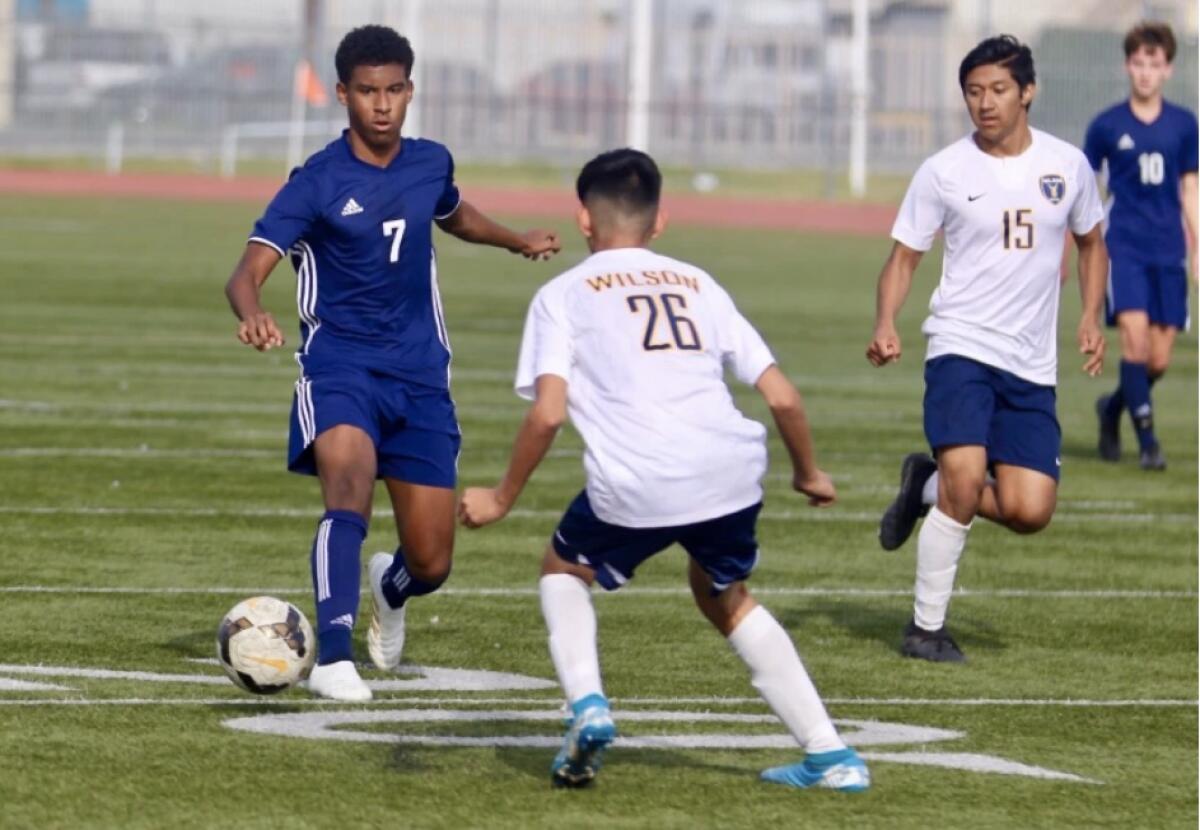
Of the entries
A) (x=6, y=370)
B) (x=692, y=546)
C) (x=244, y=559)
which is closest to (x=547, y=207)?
(x=6, y=370)

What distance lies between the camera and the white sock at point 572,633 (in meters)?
6.42

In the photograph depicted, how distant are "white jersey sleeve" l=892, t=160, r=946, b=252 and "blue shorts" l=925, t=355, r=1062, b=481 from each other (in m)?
0.42

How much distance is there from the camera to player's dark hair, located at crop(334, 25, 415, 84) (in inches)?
312

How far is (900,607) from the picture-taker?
1012cm

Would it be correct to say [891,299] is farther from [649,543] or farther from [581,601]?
[581,601]

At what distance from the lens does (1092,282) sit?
927cm

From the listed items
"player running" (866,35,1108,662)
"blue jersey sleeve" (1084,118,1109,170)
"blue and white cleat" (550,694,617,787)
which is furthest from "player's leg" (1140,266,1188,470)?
"blue and white cleat" (550,694,617,787)

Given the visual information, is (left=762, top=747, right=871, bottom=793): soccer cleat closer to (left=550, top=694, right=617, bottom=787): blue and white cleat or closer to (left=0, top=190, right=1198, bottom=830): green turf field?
(left=0, top=190, right=1198, bottom=830): green turf field

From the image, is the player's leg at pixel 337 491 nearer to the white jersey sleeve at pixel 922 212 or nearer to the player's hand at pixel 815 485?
the player's hand at pixel 815 485

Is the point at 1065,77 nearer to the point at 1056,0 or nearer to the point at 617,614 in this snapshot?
the point at 1056,0

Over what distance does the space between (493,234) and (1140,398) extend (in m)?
7.10

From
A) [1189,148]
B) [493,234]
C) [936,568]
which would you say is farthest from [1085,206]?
[1189,148]

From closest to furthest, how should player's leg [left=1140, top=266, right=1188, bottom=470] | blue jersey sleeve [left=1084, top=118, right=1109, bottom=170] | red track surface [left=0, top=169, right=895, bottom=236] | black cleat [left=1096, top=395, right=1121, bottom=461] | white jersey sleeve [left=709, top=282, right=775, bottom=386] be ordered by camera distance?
white jersey sleeve [left=709, top=282, right=775, bottom=386], blue jersey sleeve [left=1084, top=118, right=1109, bottom=170], player's leg [left=1140, top=266, right=1188, bottom=470], black cleat [left=1096, top=395, right=1121, bottom=461], red track surface [left=0, top=169, right=895, bottom=236]

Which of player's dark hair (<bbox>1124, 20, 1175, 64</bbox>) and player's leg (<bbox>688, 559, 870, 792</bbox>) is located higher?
player's dark hair (<bbox>1124, 20, 1175, 64</bbox>)
